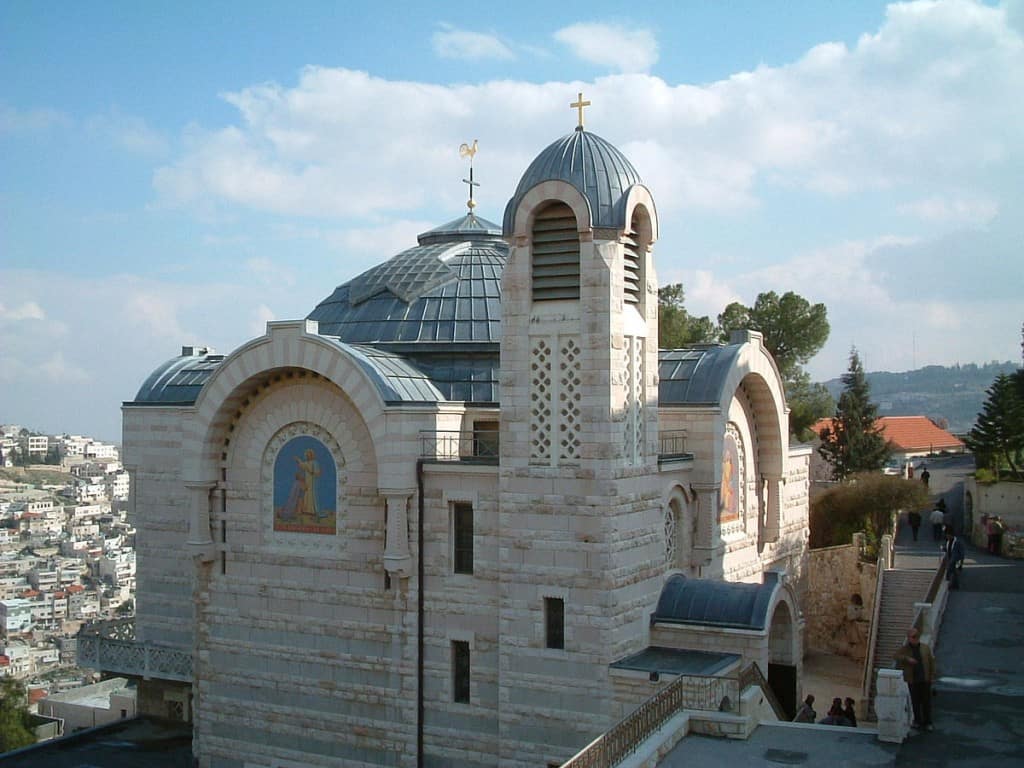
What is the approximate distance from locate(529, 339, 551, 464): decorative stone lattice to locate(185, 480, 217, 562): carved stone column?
7398 millimetres

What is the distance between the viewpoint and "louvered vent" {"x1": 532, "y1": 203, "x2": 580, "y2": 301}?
A: 1775 centimetres

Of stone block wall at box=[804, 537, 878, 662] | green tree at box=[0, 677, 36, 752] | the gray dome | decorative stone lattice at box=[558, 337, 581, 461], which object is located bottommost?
green tree at box=[0, 677, 36, 752]

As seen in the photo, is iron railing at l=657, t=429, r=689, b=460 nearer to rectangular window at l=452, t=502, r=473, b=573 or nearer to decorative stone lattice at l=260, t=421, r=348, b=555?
rectangular window at l=452, t=502, r=473, b=573

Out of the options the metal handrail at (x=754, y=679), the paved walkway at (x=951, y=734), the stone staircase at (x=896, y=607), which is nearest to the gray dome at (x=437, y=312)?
the metal handrail at (x=754, y=679)

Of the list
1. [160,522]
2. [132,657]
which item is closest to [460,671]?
[132,657]

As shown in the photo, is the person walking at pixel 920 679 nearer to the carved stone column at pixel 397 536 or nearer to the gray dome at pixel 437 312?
the carved stone column at pixel 397 536

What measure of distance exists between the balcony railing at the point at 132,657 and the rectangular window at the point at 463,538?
8.28 metres

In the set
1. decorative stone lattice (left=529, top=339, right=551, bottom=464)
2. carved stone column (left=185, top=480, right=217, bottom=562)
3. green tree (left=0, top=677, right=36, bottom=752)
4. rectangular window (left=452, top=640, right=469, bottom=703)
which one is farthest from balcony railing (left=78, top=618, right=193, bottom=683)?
decorative stone lattice (left=529, top=339, right=551, bottom=464)

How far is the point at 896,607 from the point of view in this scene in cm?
2658

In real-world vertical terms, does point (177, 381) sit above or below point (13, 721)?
above

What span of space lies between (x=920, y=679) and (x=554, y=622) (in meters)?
5.89

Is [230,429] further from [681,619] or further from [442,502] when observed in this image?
[681,619]

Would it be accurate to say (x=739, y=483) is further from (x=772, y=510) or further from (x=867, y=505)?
(x=867, y=505)

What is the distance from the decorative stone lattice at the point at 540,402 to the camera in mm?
17672
